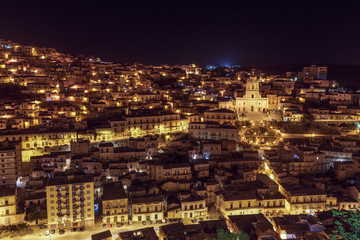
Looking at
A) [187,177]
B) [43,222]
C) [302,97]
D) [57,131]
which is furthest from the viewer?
[302,97]

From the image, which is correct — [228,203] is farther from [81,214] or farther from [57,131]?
[57,131]

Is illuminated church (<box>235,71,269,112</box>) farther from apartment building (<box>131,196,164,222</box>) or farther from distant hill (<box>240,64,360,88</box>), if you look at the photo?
distant hill (<box>240,64,360,88</box>)

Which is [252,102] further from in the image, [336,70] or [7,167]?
[336,70]

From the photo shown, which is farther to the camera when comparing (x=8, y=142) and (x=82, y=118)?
(x=82, y=118)

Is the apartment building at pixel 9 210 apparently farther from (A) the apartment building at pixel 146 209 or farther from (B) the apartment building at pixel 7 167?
(A) the apartment building at pixel 146 209

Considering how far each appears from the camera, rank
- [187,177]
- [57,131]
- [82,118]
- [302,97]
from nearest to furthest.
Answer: [187,177] → [57,131] → [82,118] → [302,97]

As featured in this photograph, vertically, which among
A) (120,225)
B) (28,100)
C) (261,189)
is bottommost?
(120,225)

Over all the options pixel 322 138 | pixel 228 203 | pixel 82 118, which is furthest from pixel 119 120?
pixel 322 138

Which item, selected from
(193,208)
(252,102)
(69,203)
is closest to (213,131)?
(252,102)
